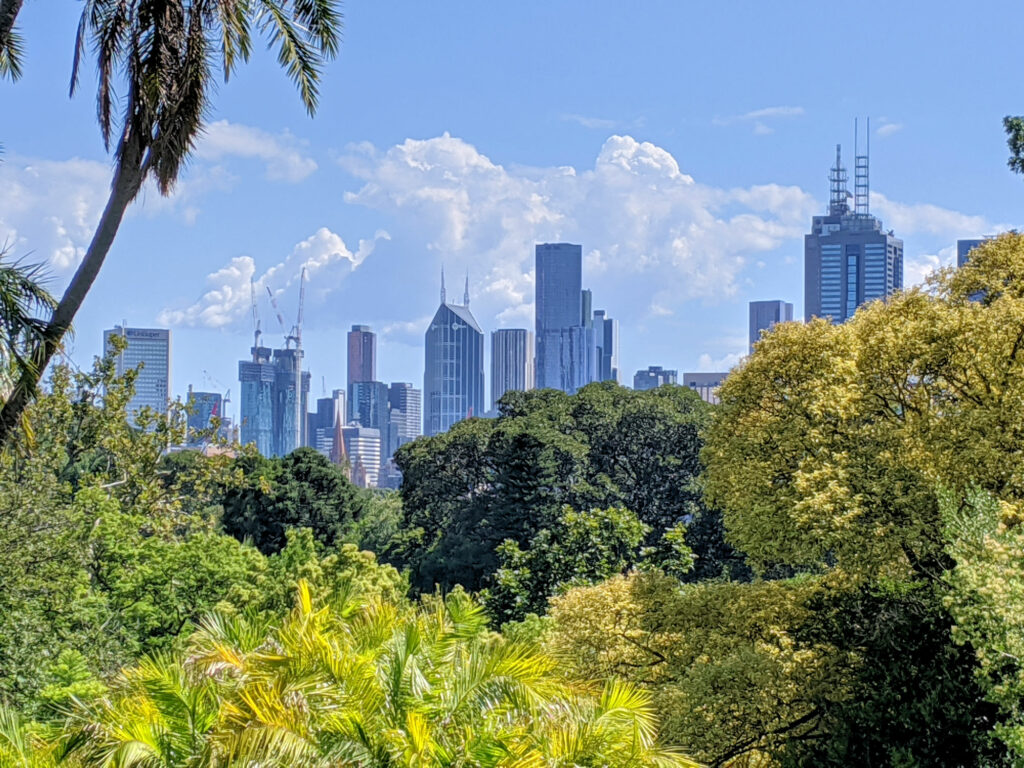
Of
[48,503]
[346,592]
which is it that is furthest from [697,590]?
[48,503]

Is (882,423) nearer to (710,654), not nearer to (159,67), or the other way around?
(710,654)

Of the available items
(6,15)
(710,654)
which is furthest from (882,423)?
(6,15)

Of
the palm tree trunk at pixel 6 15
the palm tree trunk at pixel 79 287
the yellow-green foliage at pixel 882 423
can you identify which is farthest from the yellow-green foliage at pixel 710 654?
the palm tree trunk at pixel 6 15

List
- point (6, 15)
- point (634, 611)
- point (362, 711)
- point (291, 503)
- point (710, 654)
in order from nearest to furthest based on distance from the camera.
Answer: point (362, 711) < point (6, 15) < point (710, 654) < point (634, 611) < point (291, 503)

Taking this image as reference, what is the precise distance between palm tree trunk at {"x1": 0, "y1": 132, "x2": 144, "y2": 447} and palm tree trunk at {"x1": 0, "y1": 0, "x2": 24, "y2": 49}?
4.68ft

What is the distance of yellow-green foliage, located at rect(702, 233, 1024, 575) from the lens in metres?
13.5

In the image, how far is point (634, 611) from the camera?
16.4 meters

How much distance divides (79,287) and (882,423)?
10099mm

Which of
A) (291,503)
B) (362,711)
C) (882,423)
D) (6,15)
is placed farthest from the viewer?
(291,503)

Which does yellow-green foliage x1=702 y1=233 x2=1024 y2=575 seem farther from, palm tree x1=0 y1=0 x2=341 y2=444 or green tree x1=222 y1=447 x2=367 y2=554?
green tree x1=222 y1=447 x2=367 y2=554

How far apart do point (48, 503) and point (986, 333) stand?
526 inches

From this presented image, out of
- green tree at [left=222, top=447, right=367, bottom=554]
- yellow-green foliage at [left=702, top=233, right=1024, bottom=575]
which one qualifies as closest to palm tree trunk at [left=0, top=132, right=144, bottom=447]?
yellow-green foliage at [left=702, top=233, right=1024, bottom=575]

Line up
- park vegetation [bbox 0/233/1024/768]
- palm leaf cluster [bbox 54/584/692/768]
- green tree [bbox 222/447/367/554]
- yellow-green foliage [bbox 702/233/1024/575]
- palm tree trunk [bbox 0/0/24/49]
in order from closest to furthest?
palm leaf cluster [bbox 54/584/692/768] → park vegetation [bbox 0/233/1024/768] → palm tree trunk [bbox 0/0/24/49] → yellow-green foliage [bbox 702/233/1024/575] → green tree [bbox 222/447/367/554]

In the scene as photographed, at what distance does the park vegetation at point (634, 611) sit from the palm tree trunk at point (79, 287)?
293mm
